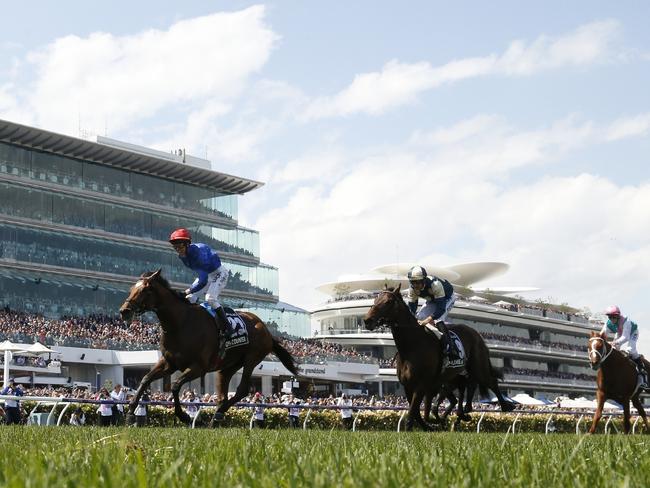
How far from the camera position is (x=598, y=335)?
14.7 m

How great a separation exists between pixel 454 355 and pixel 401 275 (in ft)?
312

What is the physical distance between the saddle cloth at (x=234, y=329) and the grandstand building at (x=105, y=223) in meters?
49.1

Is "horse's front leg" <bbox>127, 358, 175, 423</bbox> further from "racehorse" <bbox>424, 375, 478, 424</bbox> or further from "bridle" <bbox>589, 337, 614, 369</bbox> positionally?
"bridle" <bbox>589, 337, 614, 369</bbox>

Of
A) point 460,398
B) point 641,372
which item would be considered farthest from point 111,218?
point 641,372

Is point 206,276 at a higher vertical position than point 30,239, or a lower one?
lower

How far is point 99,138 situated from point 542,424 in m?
47.1

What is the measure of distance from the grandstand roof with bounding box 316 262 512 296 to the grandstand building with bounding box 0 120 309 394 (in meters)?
20.8

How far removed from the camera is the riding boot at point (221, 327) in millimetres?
12766

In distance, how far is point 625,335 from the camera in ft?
50.5

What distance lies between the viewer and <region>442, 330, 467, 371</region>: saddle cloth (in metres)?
13.7

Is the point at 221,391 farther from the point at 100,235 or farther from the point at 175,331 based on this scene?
the point at 100,235

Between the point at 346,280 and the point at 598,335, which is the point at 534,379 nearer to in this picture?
the point at 346,280

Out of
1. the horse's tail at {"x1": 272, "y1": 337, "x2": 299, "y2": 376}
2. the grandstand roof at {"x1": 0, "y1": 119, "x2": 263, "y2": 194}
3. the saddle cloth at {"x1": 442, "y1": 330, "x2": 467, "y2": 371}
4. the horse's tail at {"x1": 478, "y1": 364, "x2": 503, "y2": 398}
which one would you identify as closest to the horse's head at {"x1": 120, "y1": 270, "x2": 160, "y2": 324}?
the horse's tail at {"x1": 272, "y1": 337, "x2": 299, "y2": 376}

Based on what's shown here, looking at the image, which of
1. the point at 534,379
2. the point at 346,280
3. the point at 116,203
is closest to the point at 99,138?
the point at 116,203
